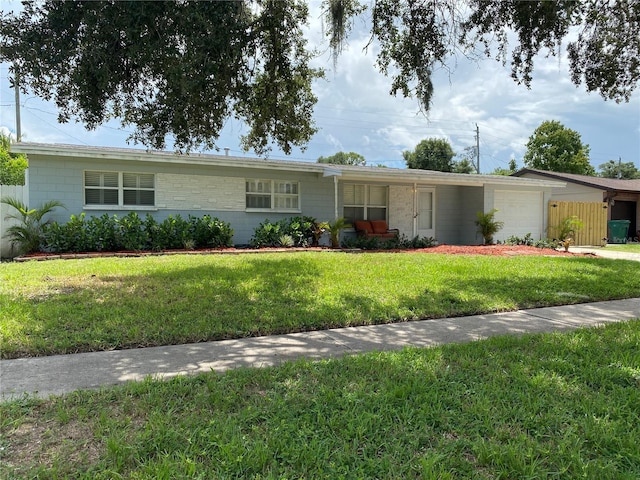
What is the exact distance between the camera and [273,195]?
602 inches

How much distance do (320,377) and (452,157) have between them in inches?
1730

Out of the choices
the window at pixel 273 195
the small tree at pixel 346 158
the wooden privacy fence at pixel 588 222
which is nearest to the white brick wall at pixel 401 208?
the window at pixel 273 195

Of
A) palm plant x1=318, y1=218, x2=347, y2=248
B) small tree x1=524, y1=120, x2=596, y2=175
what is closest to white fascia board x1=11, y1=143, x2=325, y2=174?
palm plant x1=318, y1=218, x2=347, y2=248

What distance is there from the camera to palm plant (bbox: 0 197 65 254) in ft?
36.2

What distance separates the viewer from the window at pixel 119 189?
12.8 metres

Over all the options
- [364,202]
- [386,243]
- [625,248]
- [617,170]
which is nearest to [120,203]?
[364,202]

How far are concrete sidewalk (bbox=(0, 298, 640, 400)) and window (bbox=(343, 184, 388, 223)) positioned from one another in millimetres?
11044

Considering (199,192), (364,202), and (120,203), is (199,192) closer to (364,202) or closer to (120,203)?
(120,203)

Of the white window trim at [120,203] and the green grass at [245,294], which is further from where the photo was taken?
the white window trim at [120,203]

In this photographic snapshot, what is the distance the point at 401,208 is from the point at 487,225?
338 centimetres

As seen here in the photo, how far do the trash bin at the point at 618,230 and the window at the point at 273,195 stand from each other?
1662 centimetres

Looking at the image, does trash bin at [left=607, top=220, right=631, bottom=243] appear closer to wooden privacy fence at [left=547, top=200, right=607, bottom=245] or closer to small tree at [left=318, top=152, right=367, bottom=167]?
wooden privacy fence at [left=547, top=200, right=607, bottom=245]

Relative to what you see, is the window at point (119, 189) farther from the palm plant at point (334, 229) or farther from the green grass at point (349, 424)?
the green grass at point (349, 424)

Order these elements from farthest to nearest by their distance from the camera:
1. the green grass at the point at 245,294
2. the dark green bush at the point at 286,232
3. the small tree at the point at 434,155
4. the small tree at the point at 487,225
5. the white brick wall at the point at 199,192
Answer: the small tree at the point at 434,155 → the small tree at the point at 487,225 → the dark green bush at the point at 286,232 → the white brick wall at the point at 199,192 → the green grass at the point at 245,294
